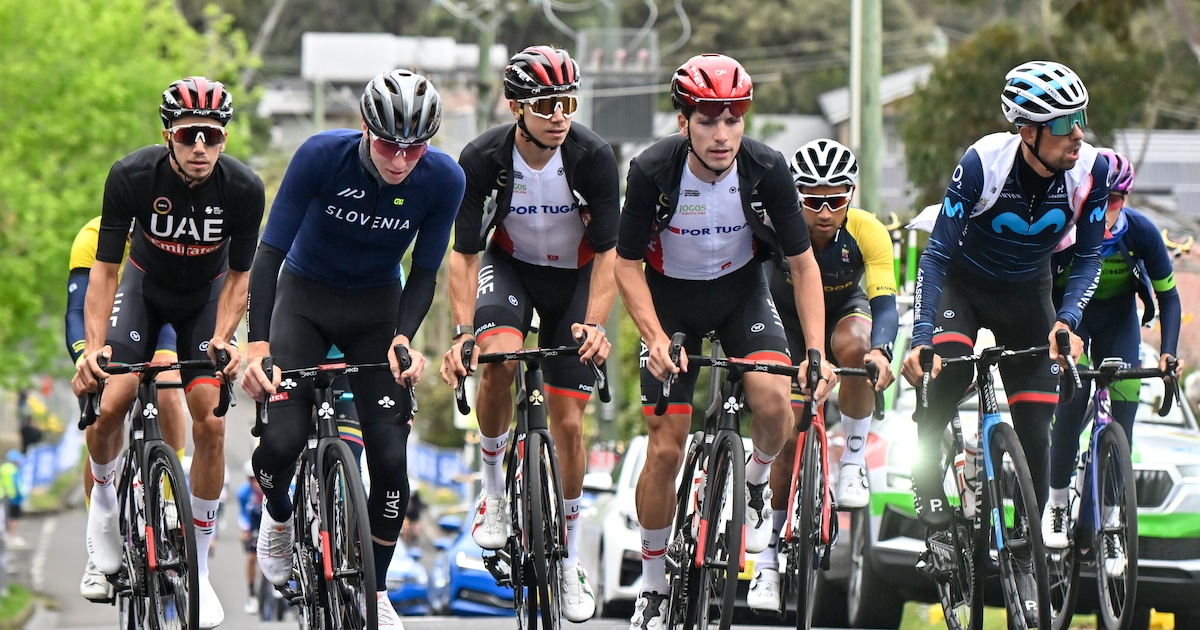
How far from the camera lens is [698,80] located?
780cm

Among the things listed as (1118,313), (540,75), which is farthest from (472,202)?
(1118,313)

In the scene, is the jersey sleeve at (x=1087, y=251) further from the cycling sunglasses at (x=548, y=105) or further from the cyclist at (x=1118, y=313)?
the cycling sunglasses at (x=548, y=105)

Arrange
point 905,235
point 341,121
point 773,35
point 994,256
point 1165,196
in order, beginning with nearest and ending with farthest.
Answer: point 994,256 → point 905,235 → point 1165,196 → point 773,35 → point 341,121

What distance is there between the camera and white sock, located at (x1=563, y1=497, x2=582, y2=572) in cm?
845

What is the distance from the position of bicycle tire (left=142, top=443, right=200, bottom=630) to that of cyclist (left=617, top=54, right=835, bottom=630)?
2.17 meters

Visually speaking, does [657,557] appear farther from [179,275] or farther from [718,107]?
[179,275]

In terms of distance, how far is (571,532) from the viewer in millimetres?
8719

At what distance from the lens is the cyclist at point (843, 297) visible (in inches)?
371

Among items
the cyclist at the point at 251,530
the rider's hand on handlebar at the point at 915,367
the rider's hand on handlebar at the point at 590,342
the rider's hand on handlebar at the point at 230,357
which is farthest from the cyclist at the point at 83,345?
the cyclist at the point at 251,530

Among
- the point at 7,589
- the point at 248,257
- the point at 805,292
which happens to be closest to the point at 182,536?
the point at 248,257

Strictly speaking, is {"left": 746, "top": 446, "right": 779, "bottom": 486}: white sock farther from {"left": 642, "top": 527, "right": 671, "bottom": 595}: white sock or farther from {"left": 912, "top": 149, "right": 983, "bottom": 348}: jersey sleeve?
{"left": 912, "top": 149, "right": 983, "bottom": 348}: jersey sleeve

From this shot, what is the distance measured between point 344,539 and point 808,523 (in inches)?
90.6

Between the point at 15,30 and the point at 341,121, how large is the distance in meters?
47.0

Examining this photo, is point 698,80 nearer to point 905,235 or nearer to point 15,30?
point 905,235
